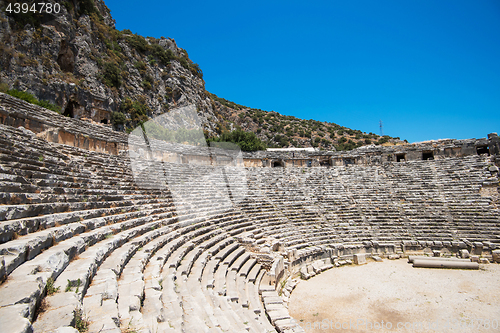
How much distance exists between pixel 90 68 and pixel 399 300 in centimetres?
2843

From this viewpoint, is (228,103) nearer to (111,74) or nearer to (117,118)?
(111,74)

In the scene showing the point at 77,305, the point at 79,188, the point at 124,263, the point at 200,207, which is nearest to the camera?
the point at 77,305

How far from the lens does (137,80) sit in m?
29.8

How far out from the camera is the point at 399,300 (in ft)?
25.1

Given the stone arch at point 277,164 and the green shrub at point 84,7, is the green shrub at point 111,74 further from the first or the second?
the stone arch at point 277,164

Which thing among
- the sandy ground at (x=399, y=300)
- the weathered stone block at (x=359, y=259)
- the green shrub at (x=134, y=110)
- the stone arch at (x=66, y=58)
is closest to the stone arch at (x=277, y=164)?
the weathered stone block at (x=359, y=259)

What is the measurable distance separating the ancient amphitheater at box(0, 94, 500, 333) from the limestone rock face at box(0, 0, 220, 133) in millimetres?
9042

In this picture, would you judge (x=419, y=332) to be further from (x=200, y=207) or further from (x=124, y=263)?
(x=200, y=207)

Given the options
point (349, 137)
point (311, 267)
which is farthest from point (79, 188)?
point (349, 137)

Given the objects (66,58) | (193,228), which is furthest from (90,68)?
(193,228)

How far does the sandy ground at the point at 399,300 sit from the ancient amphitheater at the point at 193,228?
927 millimetres

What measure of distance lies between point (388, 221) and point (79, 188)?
14413mm

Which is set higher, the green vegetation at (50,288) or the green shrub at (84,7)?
the green shrub at (84,7)

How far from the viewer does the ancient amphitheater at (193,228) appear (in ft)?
9.41
